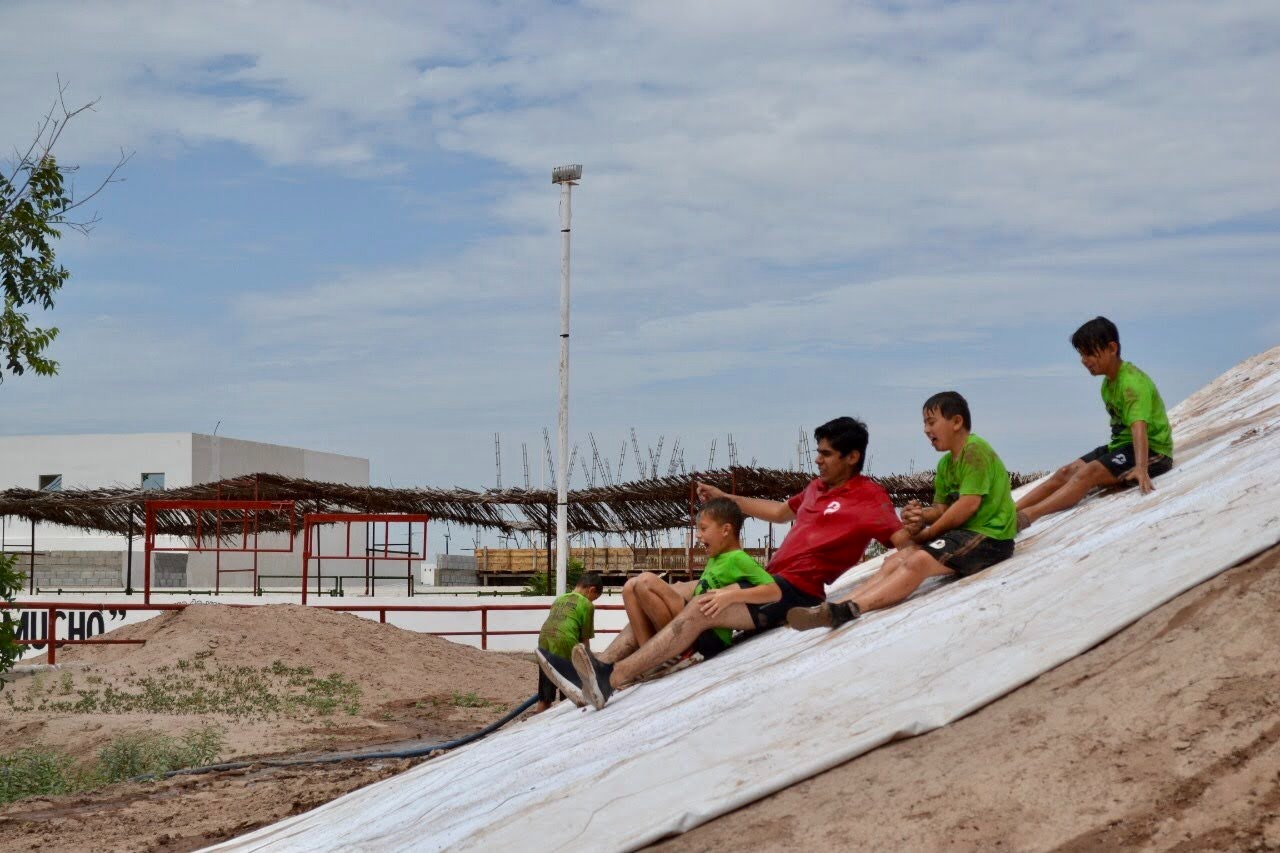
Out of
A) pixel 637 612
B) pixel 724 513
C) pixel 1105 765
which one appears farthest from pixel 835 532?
pixel 1105 765

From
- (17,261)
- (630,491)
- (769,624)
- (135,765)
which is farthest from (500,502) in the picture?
(769,624)

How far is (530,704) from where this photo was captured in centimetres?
871

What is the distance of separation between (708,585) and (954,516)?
1.38 meters

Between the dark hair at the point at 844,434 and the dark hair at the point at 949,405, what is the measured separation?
1.30 feet

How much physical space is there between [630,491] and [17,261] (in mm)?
13659

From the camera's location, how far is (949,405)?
20.6 feet

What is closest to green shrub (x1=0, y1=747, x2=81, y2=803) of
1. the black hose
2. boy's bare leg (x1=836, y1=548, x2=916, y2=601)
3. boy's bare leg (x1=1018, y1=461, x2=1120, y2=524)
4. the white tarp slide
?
the black hose

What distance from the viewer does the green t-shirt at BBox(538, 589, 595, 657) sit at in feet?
26.9

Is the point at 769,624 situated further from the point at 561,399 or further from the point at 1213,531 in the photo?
the point at 561,399

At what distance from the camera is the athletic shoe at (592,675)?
21.2ft

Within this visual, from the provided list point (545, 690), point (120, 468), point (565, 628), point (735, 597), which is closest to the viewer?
point (735, 597)

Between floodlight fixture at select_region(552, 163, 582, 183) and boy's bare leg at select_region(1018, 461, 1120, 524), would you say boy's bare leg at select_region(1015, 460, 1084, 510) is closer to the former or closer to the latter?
boy's bare leg at select_region(1018, 461, 1120, 524)

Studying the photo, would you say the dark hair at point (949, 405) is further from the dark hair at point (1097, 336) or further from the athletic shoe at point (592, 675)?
the athletic shoe at point (592, 675)

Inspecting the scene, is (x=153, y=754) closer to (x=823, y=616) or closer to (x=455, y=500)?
(x=823, y=616)
